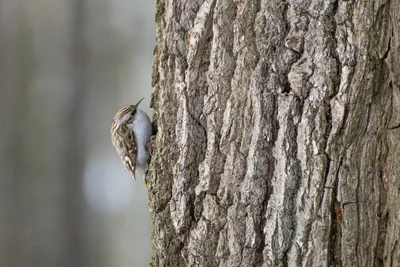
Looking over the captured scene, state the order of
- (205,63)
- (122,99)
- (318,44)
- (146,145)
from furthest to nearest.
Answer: (122,99)
(146,145)
(205,63)
(318,44)

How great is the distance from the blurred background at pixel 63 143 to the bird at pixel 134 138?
88 cm

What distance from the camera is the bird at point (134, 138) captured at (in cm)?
131

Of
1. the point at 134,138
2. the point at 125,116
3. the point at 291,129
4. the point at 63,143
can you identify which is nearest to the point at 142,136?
the point at 134,138

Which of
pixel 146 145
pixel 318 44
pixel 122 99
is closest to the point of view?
pixel 318 44

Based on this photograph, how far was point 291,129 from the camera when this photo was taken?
992 millimetres

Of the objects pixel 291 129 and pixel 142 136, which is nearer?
pixel 291 129

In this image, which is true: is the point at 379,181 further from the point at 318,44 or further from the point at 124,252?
the point at 124,252

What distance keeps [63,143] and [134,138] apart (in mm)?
1290

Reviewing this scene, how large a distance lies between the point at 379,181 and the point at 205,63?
0.51 m

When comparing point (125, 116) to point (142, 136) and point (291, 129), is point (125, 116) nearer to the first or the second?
point (142, 136)

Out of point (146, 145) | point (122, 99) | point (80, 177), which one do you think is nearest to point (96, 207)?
point (80, 177)

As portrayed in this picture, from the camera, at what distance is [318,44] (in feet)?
3.16

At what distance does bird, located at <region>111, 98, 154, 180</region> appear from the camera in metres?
1.31

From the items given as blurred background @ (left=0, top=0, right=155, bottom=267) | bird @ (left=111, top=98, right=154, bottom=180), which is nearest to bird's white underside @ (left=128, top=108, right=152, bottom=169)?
bird @ (left=111, top=98, right=154, bottom=180)
